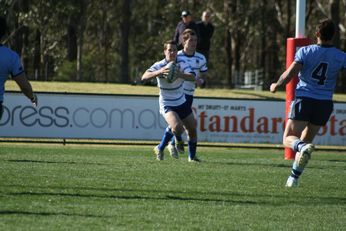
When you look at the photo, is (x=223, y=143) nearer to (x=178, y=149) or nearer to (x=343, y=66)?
(x=178, y=149)

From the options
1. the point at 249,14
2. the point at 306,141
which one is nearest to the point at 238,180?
the point at 306,141

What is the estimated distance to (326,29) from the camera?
11117 mm

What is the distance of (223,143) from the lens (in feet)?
73.9

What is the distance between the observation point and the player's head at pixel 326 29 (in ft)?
36.4

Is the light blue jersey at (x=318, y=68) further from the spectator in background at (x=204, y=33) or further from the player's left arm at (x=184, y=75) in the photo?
the spectator in background at (x=204, y=33)

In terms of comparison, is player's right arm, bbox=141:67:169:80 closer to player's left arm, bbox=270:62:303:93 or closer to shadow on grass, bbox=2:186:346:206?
player's left arm, bbox=270:62:303:93

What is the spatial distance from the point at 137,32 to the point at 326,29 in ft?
192

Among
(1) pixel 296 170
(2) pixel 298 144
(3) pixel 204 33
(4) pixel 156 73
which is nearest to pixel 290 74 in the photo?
(2) pixel 298 144

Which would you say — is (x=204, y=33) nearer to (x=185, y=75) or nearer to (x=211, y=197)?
(x=185, y=75)

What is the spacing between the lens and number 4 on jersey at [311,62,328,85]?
1130 cm

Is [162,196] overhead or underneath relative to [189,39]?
underneath

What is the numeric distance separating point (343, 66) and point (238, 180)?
2096 mm

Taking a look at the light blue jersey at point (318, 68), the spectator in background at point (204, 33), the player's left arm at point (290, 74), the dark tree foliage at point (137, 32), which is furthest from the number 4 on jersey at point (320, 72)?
the dark tree foliage at point (137, 32)

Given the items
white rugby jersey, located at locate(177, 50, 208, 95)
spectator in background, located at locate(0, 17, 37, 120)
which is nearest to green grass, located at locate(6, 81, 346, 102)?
white rugby jersey, located at locate(177, 50, 208, 95)
